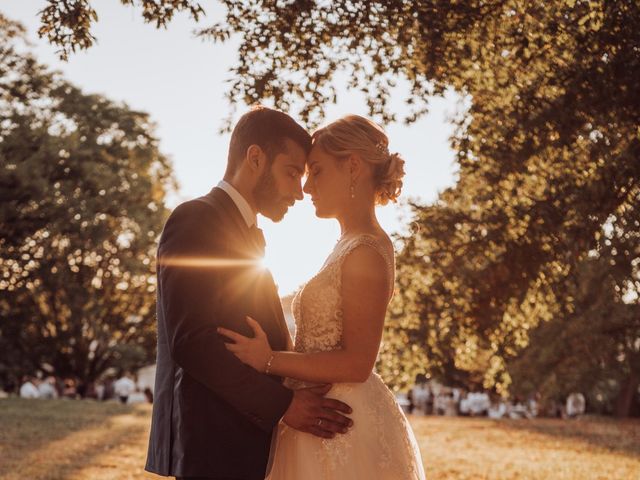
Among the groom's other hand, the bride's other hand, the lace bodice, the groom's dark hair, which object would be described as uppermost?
the groom's dark hair

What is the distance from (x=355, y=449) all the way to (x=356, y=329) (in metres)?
0.67

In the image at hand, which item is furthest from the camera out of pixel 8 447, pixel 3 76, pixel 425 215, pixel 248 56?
pixel 3 76

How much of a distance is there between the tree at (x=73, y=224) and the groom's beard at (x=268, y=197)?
2279 cm

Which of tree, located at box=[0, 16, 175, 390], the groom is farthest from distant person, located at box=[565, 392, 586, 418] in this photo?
the groom

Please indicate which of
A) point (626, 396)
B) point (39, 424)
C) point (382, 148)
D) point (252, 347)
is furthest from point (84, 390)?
point (252, 347)

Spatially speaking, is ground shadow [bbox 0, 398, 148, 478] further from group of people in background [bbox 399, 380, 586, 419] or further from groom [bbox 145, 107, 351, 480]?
group of people in background [bbox 399, 380, 586, 419]

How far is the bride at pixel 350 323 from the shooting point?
4281 mm

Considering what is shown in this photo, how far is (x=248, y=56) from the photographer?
860 cm

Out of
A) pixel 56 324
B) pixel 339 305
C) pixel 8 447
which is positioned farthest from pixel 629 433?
pixel 339 305

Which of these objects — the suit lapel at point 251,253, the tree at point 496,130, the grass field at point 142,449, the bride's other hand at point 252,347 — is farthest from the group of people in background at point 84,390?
the bride's other hand at point 252,347

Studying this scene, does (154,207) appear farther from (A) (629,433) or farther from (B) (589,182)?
(B) (589,182)

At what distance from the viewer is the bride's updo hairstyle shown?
4598 millimetres

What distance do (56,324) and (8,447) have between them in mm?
29575

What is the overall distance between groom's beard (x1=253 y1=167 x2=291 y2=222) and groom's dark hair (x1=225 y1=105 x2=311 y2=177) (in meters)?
0.11
